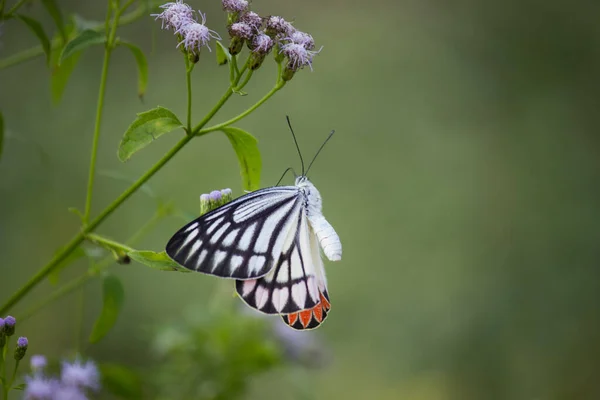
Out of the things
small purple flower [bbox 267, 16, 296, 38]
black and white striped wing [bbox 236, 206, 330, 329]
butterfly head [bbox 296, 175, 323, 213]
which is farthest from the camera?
butterfly head [bbox 296, 175, 323, 213]

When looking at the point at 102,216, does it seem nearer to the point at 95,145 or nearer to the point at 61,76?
the point at 95,145

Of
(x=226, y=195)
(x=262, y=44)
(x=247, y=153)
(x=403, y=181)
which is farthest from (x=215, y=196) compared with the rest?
(x=403, y=181)

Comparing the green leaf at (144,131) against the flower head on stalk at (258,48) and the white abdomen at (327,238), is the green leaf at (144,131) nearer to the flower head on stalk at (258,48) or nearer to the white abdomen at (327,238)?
the flower head on stalk at (258,48)

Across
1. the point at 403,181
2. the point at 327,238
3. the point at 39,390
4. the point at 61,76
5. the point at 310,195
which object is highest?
the point at 403,181

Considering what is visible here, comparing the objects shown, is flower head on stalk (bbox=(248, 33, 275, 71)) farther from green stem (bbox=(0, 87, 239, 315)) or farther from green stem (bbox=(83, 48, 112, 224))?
green stem (bbox=(83, 48, 112, 224))

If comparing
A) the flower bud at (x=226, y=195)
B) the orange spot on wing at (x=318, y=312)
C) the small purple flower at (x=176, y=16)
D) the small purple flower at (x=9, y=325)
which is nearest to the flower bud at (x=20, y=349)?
the small purple flower at (x=9, y=325)

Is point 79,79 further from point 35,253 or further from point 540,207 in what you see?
point 540,207

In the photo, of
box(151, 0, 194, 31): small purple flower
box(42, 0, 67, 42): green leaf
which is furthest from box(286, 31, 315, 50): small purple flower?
box(42, 0, 67, 42): green leaf

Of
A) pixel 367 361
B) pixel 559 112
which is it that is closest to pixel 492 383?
pixel 367 361
